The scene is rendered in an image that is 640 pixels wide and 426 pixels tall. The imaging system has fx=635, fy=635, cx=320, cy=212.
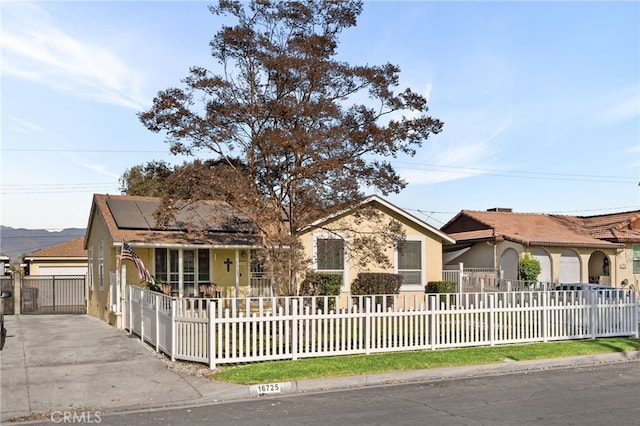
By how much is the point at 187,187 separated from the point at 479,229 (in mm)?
21019

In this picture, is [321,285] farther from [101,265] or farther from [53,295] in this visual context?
[53,295]

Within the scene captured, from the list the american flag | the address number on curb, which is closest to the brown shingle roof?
the american flag

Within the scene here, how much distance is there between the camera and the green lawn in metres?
10.9

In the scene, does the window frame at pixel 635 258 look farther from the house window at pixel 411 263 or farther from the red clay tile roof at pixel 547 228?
the house window at pixel 411 263

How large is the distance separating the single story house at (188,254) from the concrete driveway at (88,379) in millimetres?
3515

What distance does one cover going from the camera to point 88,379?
10.9 m

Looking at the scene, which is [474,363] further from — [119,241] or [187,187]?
[119,241]

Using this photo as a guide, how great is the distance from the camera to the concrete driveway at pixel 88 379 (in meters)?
9.36

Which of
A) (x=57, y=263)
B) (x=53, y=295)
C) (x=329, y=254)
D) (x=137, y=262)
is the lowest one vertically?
(x=53, y=295)

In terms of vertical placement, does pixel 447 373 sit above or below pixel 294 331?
below

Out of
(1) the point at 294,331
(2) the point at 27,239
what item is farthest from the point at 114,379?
(2) the point at 27,239

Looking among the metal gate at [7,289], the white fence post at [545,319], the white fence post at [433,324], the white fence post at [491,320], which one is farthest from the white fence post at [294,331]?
the metal gate at [7,289]

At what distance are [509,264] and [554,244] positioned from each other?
7.25 feet

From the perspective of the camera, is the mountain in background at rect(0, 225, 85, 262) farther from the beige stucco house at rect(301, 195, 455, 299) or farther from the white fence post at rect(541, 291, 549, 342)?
the white fence post at rect(541, 291, 549, 342)
